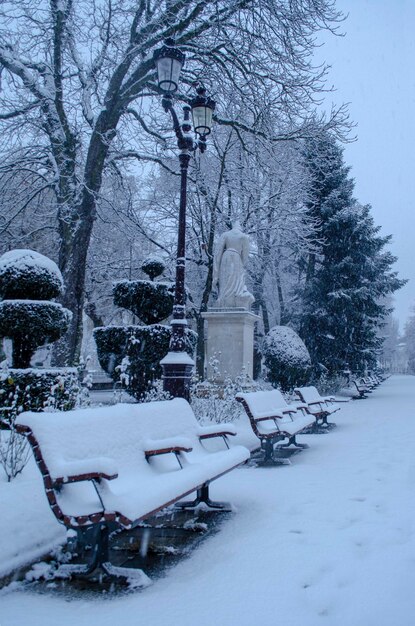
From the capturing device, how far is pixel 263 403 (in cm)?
777

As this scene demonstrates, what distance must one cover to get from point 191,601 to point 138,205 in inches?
809

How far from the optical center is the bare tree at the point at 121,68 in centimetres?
1238

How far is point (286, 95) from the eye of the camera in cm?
1298

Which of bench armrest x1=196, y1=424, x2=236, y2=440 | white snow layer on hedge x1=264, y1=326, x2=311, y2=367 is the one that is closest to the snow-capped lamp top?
bench armrest x1=196, y1=424, x2=236, y2=440

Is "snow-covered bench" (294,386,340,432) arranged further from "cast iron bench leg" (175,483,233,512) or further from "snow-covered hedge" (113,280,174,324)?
"cast iron bench leg" (175,483,233,512)

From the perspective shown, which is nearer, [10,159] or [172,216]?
[10,159]

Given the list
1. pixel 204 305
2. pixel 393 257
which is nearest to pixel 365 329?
pixel 393 257

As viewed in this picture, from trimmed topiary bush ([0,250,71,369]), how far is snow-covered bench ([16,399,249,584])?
13.5 ft

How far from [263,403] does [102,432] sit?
4106mm

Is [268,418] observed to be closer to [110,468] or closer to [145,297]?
[110,468]

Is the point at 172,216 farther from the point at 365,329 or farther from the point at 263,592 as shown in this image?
the point at 263,592

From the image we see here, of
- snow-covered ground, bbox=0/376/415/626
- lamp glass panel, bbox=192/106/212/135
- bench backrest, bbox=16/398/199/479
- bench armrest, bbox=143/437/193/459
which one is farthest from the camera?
lamp glass panel, bbox=192/106/212/135

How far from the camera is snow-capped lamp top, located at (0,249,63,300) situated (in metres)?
8.77

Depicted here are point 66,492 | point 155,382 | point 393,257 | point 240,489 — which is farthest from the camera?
point 393,257
